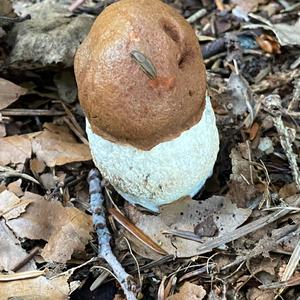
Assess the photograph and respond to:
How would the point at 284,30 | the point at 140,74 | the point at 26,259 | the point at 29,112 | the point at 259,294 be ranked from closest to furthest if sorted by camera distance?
the point at 140,74 < the point at 259,294 < the point at 26,259 < the point at 29,112 < the point at 284,30

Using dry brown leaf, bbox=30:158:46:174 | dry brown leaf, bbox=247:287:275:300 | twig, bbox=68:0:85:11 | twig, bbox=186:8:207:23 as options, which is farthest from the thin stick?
dry brown leaf, bbox=247:287:275:300

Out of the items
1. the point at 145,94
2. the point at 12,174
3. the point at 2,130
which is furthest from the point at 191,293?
the point at 2,130

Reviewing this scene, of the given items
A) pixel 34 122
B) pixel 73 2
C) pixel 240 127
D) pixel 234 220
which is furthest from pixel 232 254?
pixel 73 2

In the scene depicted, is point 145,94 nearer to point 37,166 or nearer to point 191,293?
point 191,293

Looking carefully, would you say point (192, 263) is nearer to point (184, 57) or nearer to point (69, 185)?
point (69, 185)

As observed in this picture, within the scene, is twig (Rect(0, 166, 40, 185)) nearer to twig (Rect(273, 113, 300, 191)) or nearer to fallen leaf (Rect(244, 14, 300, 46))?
twig (Rect(273, 113, 300, 191))

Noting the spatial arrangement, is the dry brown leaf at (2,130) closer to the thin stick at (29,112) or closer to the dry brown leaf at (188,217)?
the thin stick at (29,112)
